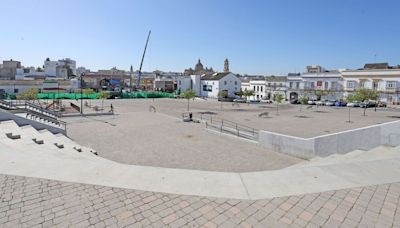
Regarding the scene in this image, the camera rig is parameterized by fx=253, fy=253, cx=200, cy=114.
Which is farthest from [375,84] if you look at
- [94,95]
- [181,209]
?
[94,95]

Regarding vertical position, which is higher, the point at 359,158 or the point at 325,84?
the point at 325,84

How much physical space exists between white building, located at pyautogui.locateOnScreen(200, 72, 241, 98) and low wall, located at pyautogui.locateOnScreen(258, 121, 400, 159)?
5374 centimetres

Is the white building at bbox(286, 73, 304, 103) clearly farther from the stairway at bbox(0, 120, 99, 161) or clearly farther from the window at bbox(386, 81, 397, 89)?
the stairway at bbox(0, 120, 99, 161)

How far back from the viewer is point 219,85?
66.1 meters

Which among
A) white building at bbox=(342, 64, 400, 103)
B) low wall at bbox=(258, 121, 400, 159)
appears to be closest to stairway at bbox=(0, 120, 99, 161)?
low wall at bbox=(258, 121, 400, 159)

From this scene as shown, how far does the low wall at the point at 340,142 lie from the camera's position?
12.2 metres

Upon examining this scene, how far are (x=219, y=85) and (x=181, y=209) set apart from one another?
62.5 m

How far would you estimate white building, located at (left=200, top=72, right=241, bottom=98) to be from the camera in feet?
219

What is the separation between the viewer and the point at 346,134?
12.8m

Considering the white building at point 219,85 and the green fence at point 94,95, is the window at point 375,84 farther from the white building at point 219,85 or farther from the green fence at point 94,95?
the green fence at point 94,95

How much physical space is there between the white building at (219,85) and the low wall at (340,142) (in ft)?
176

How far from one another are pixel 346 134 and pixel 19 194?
1350 cm

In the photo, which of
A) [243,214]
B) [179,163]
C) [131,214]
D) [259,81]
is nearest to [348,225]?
[243,214]

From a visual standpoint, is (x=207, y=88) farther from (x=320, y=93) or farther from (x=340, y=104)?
(x=340, y=104)
